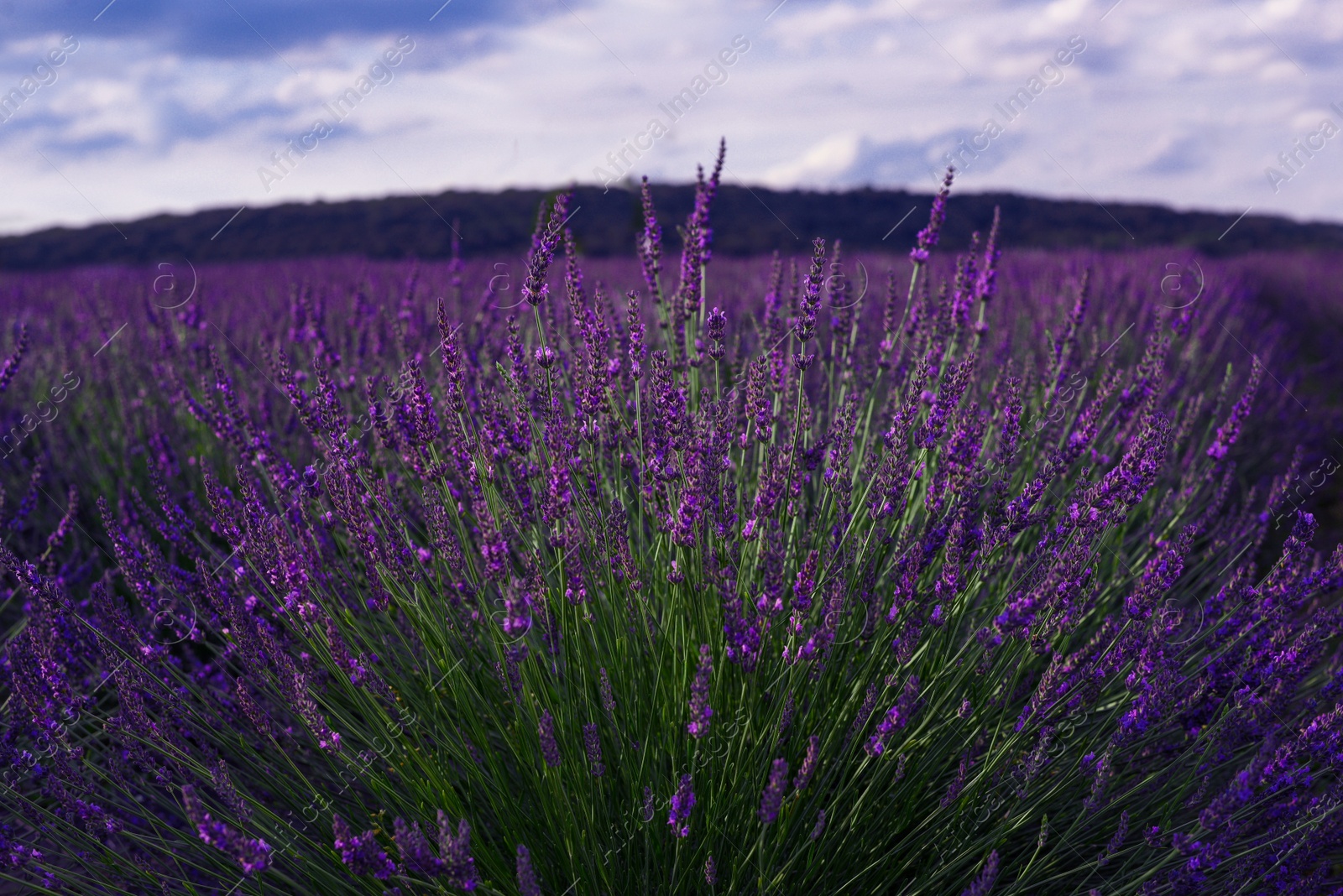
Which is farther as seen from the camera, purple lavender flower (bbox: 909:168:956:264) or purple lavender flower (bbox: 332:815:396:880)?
purple lavender flower (bbox: 909:168:956:264)

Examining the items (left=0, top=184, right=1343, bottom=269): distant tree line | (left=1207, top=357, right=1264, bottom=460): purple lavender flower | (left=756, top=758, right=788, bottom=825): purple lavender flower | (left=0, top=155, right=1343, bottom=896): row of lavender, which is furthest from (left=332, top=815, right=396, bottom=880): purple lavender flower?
(left=0, top=184, right=1343, bottom=269): distant tree line

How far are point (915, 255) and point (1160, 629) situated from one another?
1258 millimetres

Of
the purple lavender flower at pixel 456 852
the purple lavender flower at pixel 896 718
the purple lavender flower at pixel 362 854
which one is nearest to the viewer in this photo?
the purple lavender flower at pixel 456 852

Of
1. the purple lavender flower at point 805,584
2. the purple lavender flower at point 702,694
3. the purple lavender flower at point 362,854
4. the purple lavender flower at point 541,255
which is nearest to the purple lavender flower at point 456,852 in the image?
the purple lavender flower at point 362,854

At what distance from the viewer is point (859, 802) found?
1.51m

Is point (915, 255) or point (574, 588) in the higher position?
point (915, 255)

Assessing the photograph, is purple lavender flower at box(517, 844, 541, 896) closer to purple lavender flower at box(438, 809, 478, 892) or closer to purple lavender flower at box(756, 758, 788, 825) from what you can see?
purple lavender flower at box(438, 809, 478, 892)

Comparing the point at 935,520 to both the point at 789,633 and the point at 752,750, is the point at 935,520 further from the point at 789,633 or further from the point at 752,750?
the point at 752,750

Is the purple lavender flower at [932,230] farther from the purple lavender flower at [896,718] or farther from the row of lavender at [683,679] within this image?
the purple lavender flower at [896,718]

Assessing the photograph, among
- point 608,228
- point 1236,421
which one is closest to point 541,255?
point 1236,421

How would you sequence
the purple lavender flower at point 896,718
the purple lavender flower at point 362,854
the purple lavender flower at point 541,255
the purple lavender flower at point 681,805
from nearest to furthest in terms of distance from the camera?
the purple lavender flower at point 362,854 → the purple lavender flower at point 681,805 → the purple lavender flower at point 896,718 → the purple lavender flower at point 541,255

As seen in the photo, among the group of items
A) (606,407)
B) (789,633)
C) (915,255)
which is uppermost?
(915,255)

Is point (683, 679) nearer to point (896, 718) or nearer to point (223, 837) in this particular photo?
point (896, 718)

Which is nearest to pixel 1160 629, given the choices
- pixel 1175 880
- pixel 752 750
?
pixel 1175 880
